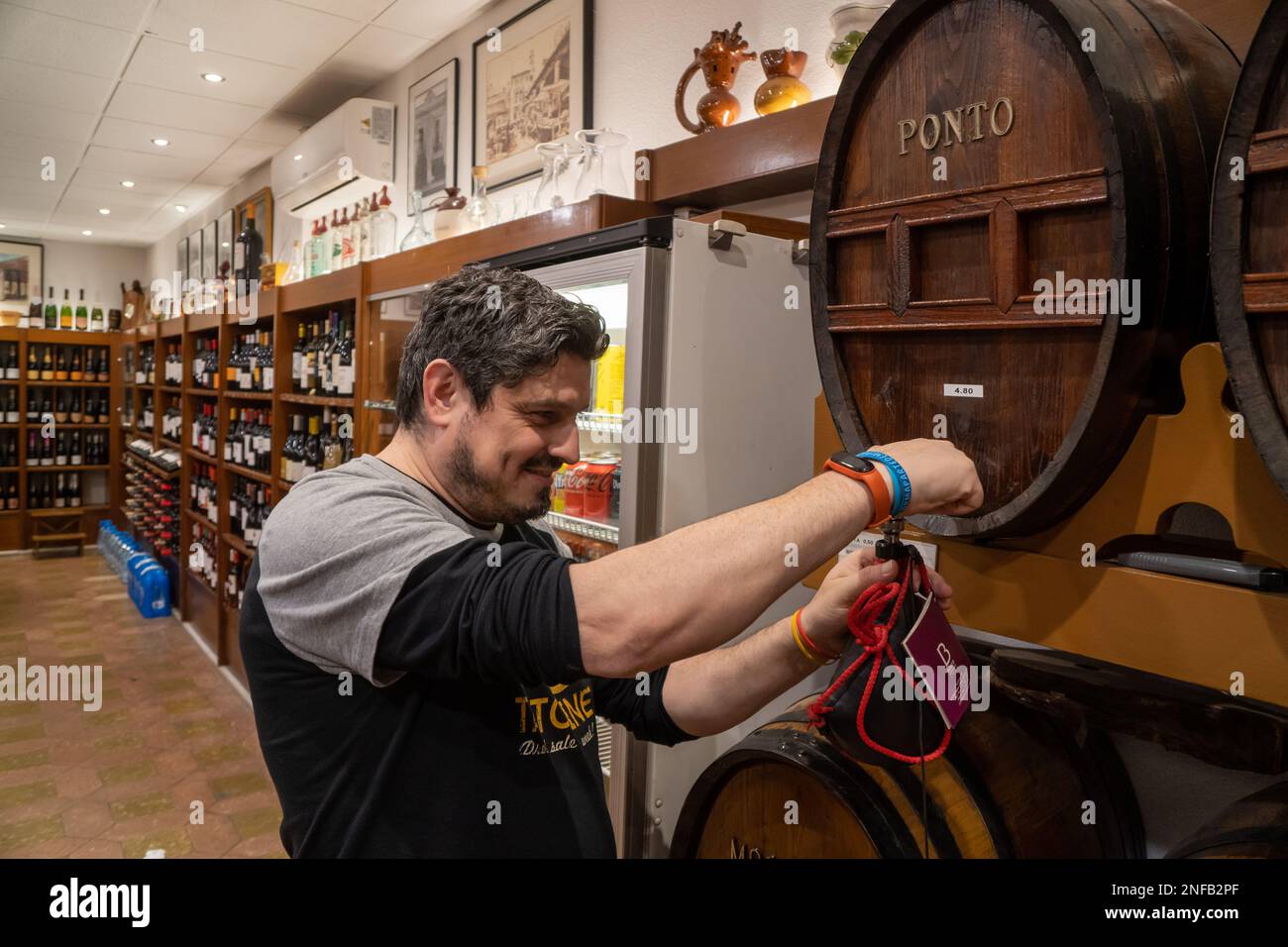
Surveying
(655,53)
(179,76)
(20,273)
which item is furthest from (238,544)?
(20,273)

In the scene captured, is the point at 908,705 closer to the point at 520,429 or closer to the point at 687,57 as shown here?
the point at 520,429

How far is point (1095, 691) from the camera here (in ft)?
4.29

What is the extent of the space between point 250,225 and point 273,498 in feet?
9.54

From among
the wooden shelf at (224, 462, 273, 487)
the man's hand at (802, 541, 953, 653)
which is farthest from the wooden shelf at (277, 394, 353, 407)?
the man's hand at (802, 541, 953, 653)

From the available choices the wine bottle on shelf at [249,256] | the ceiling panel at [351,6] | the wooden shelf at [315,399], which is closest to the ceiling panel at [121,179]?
the wine bottle on shelf at [249,256]

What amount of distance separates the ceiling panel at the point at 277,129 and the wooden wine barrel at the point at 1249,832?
608 centimetres

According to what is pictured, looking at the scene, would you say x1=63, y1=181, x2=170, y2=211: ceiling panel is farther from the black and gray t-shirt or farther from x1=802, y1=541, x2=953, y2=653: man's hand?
x1=802, y1=541, x2=953, y2=653: man's hand

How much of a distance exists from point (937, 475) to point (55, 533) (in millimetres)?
11280

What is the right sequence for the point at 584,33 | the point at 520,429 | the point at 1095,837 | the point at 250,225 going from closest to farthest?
the point at 520,429
the point at 1095,837
the point at 584,33
the point at 250,225

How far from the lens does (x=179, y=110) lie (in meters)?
5.67

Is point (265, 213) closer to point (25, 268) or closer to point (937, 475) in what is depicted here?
point (25, 268)

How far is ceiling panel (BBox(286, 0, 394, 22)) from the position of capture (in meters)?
3.99

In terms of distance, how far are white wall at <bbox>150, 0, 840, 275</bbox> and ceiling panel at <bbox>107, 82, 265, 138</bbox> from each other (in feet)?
6.02
